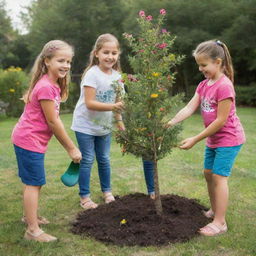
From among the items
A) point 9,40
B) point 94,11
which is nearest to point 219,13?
point 94,11

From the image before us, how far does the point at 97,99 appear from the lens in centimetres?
409

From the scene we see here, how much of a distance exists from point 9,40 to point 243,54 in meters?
20.0

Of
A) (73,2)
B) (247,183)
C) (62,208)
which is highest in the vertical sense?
(73,2)

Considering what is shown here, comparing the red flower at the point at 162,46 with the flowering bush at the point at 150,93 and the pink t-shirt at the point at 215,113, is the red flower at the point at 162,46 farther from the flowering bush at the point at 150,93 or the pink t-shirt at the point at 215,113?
the pink t-shirt at the point at 215,113

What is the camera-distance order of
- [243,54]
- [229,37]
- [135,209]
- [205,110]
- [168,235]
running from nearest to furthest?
[168,235] → [205,110] → [135,209] → [229,37] → [243,54]

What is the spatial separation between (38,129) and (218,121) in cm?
157

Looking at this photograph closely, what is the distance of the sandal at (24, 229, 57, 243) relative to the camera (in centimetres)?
337

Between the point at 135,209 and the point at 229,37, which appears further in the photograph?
the point at 229,37

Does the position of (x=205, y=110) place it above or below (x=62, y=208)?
above

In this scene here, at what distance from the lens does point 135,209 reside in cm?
396

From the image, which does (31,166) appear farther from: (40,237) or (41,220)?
(41,220)

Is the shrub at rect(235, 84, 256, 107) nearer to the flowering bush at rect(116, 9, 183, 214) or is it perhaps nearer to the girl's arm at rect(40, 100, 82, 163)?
the flowering bush at rect(116, 9, 183, 214)

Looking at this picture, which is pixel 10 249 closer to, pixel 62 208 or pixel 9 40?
pixel 62 208

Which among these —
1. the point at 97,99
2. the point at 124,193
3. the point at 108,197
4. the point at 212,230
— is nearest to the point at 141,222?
the point at 212,230
